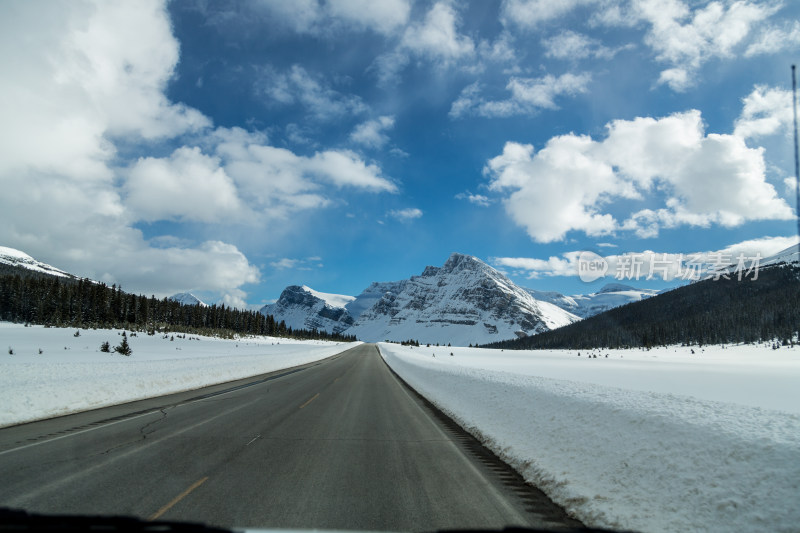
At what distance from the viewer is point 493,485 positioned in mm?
6477

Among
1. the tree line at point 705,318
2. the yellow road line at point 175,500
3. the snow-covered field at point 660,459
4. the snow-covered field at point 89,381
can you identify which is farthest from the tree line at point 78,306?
the tree line at point 705,318

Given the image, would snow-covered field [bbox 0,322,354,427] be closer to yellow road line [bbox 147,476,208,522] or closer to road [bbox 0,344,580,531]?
road [bbox 0,344,580,531]

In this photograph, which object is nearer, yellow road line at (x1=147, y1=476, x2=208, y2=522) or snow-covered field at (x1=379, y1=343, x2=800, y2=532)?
snow-covered field at (x1=379, y1=343, x2=800, y2=532)

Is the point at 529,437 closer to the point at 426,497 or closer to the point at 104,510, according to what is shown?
the point at 426,497

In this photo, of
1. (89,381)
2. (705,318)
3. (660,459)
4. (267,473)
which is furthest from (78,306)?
(705,318)

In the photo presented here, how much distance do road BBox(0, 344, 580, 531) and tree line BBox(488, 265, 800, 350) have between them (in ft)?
252

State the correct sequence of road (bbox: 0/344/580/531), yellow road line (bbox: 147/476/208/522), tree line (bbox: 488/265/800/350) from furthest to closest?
tree line (bbox: 488/265/800/350) < road (bbox: 0/344/580/531) < yellow road line (bbox: 147/476/208/522)

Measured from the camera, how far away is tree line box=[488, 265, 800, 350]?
77312 millimetres

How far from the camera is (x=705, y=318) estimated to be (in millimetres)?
93625

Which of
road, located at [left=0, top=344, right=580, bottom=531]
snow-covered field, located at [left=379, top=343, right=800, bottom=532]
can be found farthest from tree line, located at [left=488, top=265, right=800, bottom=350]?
road, located at [left=0, top=344, right=580, bottom=531]

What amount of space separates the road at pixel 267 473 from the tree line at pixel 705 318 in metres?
76.8

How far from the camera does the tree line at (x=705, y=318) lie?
77312 mm

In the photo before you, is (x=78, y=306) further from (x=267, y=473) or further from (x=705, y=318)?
(x=705, y=318)

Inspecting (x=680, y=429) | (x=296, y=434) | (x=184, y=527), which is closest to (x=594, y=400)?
(x=680, y=429)
